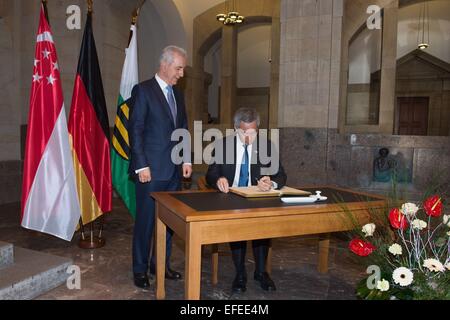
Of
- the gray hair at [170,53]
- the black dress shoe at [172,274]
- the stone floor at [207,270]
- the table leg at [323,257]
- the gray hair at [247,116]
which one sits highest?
the gray hair at [170,53]

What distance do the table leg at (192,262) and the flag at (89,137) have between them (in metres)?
2.33

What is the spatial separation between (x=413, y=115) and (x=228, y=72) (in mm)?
7930

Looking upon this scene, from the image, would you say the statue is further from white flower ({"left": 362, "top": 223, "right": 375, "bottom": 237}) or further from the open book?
white flower ({"left": 362, "top": 223, "right": 375, "bottom": 237})

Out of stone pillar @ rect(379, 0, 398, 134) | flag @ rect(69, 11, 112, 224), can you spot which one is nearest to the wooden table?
flag @ rect(69, 11, 112, 224)

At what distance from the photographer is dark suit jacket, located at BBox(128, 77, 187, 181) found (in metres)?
2.94

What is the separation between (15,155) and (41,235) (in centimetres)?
253

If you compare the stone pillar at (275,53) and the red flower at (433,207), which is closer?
the red flower at (433,207)

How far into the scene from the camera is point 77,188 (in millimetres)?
3975

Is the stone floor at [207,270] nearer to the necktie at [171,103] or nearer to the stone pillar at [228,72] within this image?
the necktie at [171,103]

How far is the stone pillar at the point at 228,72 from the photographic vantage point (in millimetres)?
11133

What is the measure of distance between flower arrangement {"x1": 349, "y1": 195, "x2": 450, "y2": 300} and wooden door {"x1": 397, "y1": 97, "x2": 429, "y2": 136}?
14060 millimetres

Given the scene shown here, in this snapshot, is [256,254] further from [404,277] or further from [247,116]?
[404,277]

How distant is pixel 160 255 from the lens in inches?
109

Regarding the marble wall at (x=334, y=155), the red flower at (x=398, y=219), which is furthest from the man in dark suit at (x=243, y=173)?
the marble wall at (x=334, y=155)
